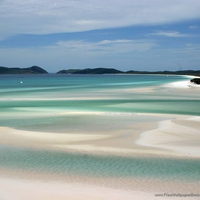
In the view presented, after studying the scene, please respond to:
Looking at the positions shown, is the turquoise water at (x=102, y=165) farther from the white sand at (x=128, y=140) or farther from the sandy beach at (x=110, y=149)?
the white sand at (x=128, y=140)

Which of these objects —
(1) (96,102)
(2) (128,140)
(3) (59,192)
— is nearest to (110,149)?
(2) (128,140)

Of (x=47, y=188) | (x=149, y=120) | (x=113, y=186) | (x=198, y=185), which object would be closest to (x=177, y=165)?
(x=198, y=185)

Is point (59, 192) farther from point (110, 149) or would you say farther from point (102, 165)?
point (110, 149)

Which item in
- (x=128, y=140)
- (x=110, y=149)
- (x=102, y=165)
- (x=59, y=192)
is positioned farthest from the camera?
(x=128, y=140)

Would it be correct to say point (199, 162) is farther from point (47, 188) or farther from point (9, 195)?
point (9, 195)

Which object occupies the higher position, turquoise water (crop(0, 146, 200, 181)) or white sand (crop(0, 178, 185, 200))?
turquoise water (crop(0, 146, 200, 181))

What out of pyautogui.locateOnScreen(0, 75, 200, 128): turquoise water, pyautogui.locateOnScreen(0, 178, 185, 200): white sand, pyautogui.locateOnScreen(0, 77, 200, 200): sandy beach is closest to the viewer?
pyautogui.locateOnScreen(0, 178, 185, 200): white sand

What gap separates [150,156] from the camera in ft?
38.7

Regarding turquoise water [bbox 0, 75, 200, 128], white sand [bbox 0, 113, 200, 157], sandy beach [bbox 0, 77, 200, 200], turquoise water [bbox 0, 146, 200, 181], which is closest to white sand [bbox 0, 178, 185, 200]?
sandy beach [bbox 0, 77, 200, 200]

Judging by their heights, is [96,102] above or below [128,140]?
below

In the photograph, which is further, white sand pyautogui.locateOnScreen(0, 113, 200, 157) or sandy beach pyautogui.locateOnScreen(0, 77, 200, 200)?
white sand pyautogui.locateOnScreen(0, 113, 200, 157)

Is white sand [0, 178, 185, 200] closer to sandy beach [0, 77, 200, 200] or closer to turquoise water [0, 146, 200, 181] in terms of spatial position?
sandy beach [0, 77, 200, 200]

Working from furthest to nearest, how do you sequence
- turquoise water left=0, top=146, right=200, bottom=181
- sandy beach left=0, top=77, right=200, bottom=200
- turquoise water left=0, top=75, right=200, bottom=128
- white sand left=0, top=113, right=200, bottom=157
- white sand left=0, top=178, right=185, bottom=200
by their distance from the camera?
turquoise water left=0, top=75, right=200, bottom=128
white sand left=0, top=113, right=200, bottom=157
turquoise water left=0, top=146, right=200, bottom=181
sandy beach left=0, top=77, right=200, bottom=200
white sand left=0, top=178, right=185, bottom=200

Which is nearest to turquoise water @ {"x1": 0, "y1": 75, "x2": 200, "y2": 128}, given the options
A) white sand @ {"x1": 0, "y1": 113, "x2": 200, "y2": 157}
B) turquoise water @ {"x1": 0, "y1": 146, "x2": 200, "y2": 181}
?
white sand @ {"x1": 0, "y1": 113, "x2": 200, "y2": 157}
